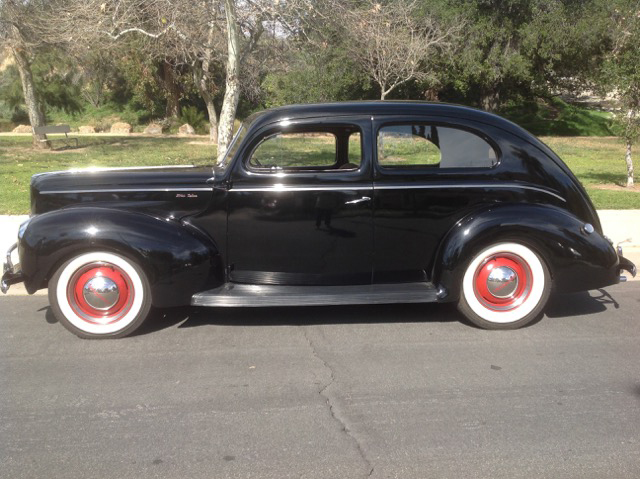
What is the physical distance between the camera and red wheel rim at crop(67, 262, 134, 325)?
5.27 m

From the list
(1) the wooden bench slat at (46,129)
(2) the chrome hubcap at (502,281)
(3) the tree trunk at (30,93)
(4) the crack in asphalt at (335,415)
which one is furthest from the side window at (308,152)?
(3) the tree trunk at (30,93)

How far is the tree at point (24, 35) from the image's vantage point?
19469 millimetres

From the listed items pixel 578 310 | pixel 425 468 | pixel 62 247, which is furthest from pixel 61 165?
pixel 425 468

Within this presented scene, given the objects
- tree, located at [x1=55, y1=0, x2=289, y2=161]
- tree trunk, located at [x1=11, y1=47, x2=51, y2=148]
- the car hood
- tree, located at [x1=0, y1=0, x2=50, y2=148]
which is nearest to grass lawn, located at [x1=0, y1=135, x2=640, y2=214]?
tree trunk, located at [x1=11, y1=47, x2=51, y2=148]

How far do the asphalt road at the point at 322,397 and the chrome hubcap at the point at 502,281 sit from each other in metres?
0.36

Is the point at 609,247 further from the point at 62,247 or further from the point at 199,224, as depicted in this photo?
the point at 62,247

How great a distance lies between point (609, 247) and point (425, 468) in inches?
122

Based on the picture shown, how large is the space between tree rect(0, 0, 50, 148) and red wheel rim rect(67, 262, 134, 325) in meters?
14.8

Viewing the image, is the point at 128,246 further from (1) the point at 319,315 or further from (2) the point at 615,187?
(2) the point at 615,187

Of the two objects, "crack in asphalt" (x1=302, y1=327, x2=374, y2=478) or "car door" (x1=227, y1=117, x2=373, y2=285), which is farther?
"car door" (x1=227, y1=117, x2=373, y2=285)

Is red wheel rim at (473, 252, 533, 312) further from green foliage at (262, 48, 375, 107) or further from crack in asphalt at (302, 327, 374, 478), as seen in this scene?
green foliage at (262, 48, 375, 107)

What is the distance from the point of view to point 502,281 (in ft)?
18.2

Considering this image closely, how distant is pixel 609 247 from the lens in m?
5.62

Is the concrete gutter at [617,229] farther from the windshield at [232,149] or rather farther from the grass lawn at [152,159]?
the windshield at [232,149]
